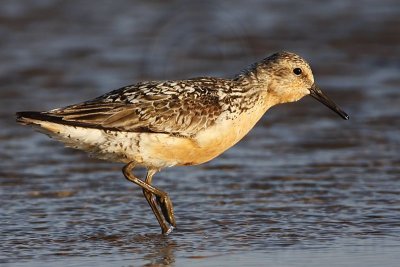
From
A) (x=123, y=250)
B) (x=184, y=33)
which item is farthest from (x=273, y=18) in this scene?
(x=123, y=250)

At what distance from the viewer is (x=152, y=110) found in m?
8.69

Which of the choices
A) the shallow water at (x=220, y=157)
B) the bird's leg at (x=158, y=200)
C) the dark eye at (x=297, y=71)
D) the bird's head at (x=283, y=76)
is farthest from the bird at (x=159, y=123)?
the shallow water at (x=220, y=157)

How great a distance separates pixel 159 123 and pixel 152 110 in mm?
125

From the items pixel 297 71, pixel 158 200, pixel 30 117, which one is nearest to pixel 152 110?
pixel 158 200

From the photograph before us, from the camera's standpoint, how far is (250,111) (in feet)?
29.5

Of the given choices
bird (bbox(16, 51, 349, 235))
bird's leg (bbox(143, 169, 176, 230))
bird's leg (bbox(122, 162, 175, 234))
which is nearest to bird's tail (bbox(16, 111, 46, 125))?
bird (bbox(16, 51, 349, 235))

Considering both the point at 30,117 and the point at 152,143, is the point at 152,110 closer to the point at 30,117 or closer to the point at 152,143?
the point at 152,143

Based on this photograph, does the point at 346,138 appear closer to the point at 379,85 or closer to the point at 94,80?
the point at 379,85

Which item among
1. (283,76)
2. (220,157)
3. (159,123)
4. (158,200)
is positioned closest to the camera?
(159,123)

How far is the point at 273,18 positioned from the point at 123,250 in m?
10.4

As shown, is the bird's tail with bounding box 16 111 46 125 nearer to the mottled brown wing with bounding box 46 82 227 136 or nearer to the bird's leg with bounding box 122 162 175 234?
the mottled brown wing with bounding box 46 82 227 136

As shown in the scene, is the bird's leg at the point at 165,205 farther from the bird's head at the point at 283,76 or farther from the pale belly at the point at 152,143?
the bird's head at the point at 283,76

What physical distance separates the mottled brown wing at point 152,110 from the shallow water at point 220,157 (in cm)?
89

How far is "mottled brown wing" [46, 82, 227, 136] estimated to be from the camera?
8.57 metres
